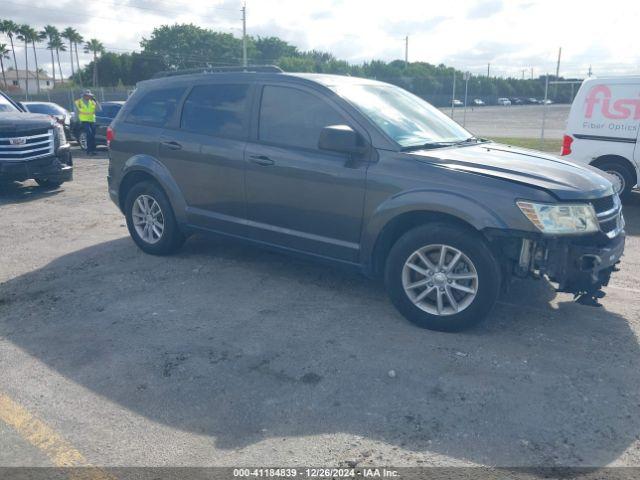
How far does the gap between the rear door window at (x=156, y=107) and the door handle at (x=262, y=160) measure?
1347mm

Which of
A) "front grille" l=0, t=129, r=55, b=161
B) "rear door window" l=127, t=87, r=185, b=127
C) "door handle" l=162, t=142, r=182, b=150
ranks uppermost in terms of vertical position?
"rear door window" l=127, t=87, r=185, b=127

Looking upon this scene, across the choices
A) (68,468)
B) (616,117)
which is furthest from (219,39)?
(68,468)

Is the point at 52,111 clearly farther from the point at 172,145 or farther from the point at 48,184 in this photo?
the point at 172,145

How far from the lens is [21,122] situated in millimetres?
9898

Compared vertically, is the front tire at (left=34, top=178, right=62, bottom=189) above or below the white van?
below

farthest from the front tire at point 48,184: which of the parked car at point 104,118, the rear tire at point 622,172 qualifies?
the rear tire at point 622,172

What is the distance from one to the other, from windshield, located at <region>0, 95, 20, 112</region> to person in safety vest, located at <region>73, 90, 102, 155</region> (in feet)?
15.9

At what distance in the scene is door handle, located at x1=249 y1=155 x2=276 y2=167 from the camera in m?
5.19

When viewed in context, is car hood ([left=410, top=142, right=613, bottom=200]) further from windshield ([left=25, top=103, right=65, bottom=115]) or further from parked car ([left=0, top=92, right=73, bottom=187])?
windshield ([left=25, top=103, right=65, bottom=115])

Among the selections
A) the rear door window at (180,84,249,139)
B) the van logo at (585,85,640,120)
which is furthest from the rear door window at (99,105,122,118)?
the van logo at (585,85,640,120)

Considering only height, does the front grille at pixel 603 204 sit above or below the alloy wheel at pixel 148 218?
above

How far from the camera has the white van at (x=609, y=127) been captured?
29.0 feet

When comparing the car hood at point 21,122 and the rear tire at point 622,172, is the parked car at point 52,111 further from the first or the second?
the rear tire at point 622,172

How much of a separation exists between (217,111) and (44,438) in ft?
11.5
